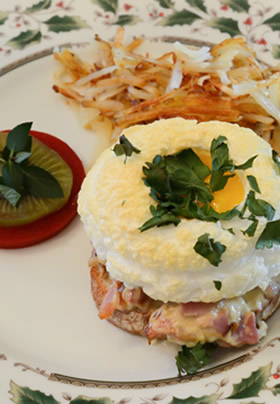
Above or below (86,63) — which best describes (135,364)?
below

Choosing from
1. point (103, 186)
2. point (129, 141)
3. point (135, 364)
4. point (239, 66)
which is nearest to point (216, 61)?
point (239, 66)

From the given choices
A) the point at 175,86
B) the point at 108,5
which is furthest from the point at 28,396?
the point at 108,5

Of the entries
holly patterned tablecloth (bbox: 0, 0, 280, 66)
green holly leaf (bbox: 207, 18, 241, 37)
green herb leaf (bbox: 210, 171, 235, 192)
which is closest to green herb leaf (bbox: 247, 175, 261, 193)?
green herb leaf (bbox: 210, 171, 235, 192)

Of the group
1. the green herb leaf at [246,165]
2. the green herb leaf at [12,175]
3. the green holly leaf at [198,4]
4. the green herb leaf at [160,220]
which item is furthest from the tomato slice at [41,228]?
the green holly leaf at [198,4]

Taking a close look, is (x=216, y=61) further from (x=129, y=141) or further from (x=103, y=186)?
(x=103, y=186)

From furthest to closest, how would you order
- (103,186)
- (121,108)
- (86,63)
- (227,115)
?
(86,63) → (121,108) → (227,115) → (103,186)
